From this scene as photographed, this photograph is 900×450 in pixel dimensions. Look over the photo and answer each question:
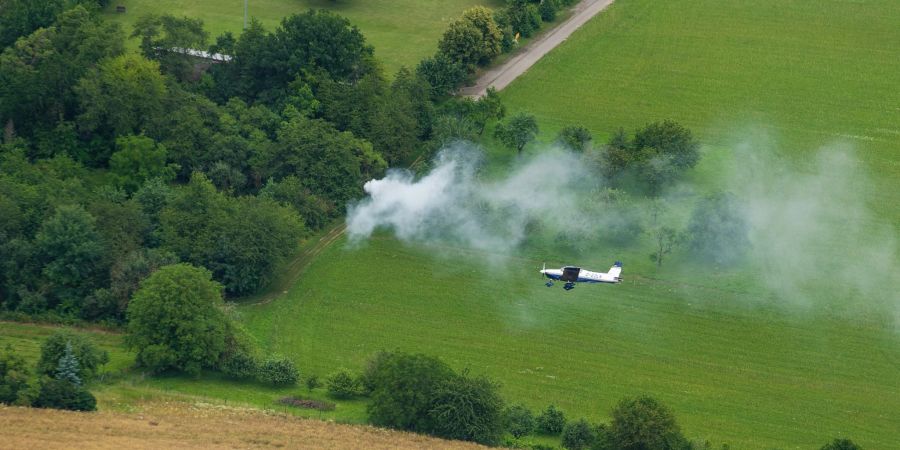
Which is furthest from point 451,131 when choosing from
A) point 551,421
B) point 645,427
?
point 645,427

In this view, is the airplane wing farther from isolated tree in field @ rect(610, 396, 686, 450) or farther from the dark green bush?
the dark green bush

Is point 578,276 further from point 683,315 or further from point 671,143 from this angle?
point 671,143

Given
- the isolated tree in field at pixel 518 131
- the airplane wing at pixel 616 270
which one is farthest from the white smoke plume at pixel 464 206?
the airplane wing at pixel 616 270

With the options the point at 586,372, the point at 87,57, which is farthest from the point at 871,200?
the point at 87,57

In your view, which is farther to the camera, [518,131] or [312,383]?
[518,131]

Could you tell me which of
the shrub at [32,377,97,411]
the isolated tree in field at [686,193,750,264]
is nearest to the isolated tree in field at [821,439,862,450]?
the isolated tree in field at [686,193,750,264]

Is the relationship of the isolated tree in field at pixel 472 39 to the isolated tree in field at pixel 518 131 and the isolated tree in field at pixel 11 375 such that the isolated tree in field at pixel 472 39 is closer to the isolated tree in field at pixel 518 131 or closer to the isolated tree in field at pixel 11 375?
the isolated tree in field at pixel 518 131
